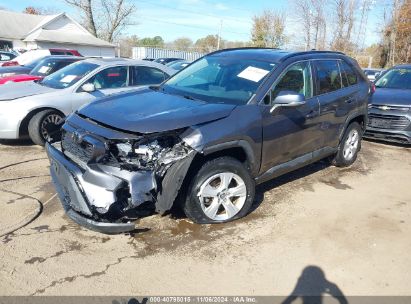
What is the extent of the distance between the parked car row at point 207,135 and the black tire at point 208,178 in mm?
11

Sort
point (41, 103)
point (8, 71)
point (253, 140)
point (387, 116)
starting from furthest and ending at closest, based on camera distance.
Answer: point (8, 71) → point (387, 116) → point (41, 103) → point (253, 140)

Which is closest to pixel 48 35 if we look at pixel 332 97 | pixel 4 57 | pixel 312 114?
pixel 4 57

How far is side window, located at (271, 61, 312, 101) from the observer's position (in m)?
4.41

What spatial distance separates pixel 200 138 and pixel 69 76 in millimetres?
4785

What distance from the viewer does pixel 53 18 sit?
141 ft

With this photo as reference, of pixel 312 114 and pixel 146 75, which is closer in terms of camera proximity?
pixel 312 114

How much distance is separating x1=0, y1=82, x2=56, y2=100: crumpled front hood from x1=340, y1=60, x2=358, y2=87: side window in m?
5.02

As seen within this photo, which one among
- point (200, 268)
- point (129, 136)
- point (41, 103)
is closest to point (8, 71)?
point (41, 103)

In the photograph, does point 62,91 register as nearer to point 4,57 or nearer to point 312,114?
point 312,114

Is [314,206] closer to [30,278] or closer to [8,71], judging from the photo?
[30,278]

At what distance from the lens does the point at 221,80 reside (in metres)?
4.63

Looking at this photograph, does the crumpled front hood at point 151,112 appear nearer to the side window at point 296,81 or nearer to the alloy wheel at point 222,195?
the alloy wheel at point 222,195

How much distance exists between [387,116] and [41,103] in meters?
6.74

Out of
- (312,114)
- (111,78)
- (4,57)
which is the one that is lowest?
(312,114)
